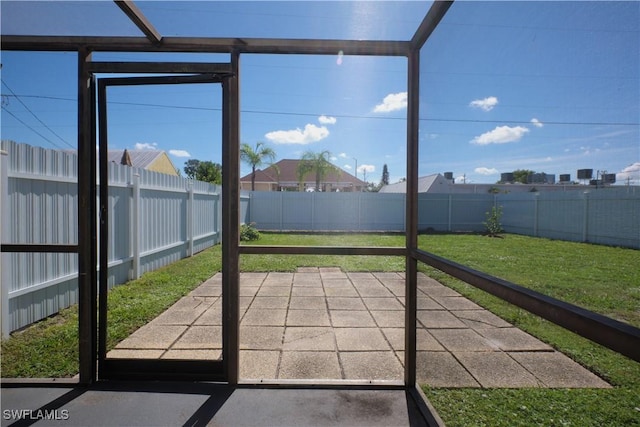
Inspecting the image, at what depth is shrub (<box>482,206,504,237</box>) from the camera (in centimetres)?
141

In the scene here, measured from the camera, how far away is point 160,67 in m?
2.07

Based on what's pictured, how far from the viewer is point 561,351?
246 cm

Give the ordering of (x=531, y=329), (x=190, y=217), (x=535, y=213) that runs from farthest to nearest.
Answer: (x=190, y=217) → (x=531, y=329) → (x=535, y=213)

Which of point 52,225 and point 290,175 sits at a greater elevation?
point 290,175

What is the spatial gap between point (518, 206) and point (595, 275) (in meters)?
0.38

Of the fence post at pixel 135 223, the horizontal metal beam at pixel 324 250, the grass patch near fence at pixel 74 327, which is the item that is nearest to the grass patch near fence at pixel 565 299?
the horizontal metal beam at pixel 324 250

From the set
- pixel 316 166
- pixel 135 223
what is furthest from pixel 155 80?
pixel 316 166

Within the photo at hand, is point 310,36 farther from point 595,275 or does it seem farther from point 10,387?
point 10,387

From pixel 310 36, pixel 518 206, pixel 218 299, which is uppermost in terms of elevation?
pixel 310 36

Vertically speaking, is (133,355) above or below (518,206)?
below

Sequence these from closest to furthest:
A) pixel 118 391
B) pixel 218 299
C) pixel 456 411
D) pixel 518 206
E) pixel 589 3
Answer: pixel 589 3 → pixel 518 206 → pixel 456 411 → pixel 118 391 → pixel 218 299

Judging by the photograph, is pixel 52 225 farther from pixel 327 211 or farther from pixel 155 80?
pixel 327 211

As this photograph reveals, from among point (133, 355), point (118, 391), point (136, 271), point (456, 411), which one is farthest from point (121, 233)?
point (456, 411)

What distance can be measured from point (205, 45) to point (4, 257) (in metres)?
2.52
